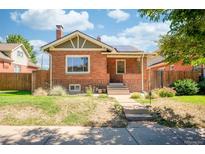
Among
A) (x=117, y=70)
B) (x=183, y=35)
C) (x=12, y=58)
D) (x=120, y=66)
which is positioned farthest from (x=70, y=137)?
(x=12, y=58)

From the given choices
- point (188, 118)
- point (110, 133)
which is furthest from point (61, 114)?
point (188, 118)

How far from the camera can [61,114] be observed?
9.34 metres

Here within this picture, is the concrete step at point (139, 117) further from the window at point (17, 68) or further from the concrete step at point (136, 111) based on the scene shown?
the window at point (17, 68)

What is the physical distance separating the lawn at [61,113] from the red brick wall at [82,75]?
7867 mm

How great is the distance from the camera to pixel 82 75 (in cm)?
1888

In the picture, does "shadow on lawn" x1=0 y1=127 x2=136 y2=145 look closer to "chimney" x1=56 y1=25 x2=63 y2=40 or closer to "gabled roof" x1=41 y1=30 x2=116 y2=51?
"gabled roof" x1=41 y1=30 x2=116 y2=51

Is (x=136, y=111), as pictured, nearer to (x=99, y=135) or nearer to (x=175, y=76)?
(x=99, y=135)

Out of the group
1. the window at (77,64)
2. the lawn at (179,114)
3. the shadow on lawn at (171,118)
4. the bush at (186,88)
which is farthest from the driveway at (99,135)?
the window at (77,64)

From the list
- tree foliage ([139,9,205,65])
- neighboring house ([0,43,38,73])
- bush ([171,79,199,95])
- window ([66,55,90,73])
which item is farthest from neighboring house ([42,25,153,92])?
tree foliage ([139,9,205,65])

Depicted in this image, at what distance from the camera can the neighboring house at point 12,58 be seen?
26673 mm

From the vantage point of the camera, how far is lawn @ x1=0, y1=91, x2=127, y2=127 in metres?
8.63

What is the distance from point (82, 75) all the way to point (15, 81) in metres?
5.70

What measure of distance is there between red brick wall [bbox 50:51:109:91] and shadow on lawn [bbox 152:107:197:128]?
871 cm
